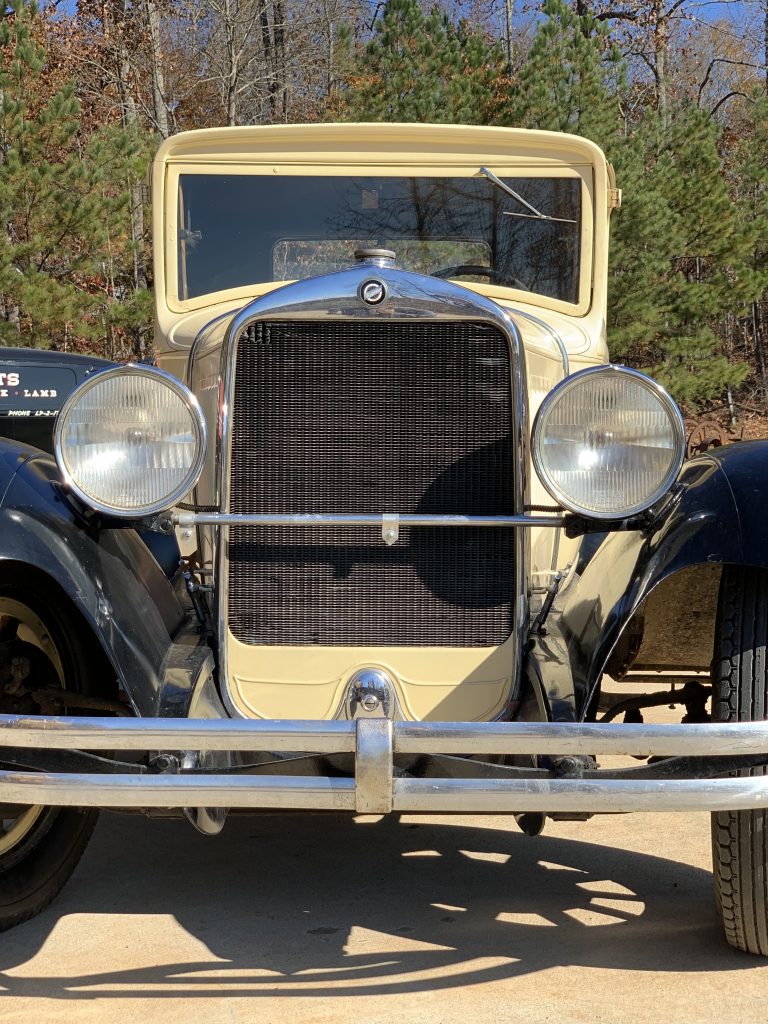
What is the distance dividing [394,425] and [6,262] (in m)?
10.7

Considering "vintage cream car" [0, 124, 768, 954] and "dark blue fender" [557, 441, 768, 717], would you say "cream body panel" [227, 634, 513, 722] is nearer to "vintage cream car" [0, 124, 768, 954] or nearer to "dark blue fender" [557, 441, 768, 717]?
"vintage cream car" [0, 124, 768, 954]

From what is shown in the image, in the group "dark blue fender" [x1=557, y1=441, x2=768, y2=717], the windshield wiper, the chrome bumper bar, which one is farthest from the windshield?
the chrome bumper bar

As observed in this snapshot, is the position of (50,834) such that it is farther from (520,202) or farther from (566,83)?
(566,83)

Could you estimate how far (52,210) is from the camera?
12.6 meters

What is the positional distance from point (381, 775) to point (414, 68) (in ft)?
44.6

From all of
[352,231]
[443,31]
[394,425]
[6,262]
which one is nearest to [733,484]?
[394,425]

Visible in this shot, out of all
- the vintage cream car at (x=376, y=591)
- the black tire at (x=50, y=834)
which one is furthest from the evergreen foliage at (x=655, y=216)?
the black tire at (x=50, y=834)

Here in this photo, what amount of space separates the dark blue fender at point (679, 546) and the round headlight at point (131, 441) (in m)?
0.90

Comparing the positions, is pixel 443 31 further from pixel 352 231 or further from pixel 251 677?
pixel 251 677

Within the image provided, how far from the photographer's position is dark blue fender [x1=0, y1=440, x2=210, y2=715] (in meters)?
2.34

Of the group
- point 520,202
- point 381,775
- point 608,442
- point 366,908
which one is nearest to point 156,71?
point 520,202

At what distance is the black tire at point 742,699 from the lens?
90.6 inches

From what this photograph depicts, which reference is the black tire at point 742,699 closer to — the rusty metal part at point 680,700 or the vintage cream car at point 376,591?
the vintage cream car at point 376,591

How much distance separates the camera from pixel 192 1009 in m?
2.33
